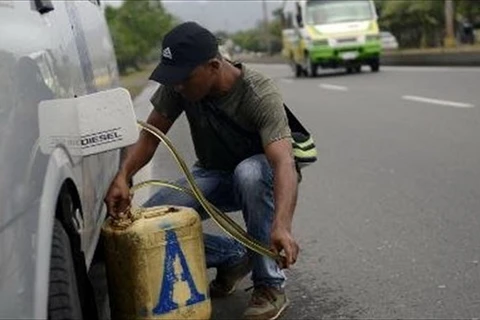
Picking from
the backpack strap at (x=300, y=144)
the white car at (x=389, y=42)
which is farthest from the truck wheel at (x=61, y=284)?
the white car at (x=389, y=42)

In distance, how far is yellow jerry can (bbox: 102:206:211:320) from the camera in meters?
3.28

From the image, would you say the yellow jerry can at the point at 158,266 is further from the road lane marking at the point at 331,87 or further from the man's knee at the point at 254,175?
the road lane marking at the point at 331,87

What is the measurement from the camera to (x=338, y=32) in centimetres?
2438

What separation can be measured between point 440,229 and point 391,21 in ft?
152

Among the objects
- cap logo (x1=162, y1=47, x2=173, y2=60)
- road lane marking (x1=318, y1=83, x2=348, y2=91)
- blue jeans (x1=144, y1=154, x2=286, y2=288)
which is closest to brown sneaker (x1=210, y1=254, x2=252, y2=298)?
blue jeans (x1=144, y1=154, x2=286, y2=288)

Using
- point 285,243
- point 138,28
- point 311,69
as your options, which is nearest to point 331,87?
point 311,69

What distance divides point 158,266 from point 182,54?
87cm

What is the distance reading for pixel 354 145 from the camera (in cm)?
957

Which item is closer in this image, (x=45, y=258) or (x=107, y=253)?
(x=45, y=258)

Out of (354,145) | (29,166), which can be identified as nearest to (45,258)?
(29,166)

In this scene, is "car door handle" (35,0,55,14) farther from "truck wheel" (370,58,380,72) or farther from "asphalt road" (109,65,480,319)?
"truck wheel" (370,58,380,72)

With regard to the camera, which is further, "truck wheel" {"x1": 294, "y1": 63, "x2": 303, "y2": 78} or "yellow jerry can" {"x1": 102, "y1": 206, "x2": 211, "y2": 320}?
"truck wheel" {"x1": 294, "y1": 63, "x2": 303, "y2": 78}

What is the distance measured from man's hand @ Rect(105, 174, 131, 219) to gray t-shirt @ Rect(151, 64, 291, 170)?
1.66 feet

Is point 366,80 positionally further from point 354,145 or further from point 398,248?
point 398,248
